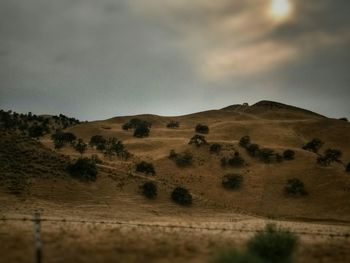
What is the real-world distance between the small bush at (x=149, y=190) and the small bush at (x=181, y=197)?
247cm

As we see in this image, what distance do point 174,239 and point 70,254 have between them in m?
6.72

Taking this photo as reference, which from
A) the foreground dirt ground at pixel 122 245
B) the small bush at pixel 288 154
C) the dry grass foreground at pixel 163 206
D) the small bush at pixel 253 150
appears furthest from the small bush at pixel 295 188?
the foreground dirt ground at pixel 122 245

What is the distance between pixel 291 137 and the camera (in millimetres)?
116875

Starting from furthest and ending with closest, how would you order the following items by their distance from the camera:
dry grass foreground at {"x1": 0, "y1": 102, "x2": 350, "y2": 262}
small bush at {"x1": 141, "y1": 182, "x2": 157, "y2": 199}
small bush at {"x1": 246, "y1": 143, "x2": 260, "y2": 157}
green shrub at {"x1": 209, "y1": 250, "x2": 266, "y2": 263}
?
small bush at {"x1": 246, "y1": 143, "x2": 260, "y2": 157}, small bush at {"x1": 141, "y1": 182, "x2": 157, "y2": 199}, dry grass foreground at {"x1": 0, "y1": 102, "x2": 350, "y2": 262}, green shrub at {"x1": 209, "y1": 250, "x2": 266, "y2": 263}

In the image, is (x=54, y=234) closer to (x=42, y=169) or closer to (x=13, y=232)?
(x=13, y=232)

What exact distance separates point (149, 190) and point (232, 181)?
19.2 metres

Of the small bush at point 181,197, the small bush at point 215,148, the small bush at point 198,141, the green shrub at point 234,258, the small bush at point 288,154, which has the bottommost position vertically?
the small bush at point 181,197

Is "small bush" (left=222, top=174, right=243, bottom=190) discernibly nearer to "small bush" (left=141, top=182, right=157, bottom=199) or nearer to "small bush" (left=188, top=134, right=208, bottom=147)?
"small bush" (left=141, top=182, right=157, bottom=199)

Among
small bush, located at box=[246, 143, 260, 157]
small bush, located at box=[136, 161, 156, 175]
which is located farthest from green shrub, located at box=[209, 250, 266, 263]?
small bush, located at box=[246, 143, 260, 157]

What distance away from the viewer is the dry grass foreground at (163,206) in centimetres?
2072

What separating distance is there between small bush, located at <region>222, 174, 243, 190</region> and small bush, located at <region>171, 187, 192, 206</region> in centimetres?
1535

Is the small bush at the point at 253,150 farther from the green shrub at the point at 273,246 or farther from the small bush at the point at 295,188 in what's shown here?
the green shrub at the point at 273,246

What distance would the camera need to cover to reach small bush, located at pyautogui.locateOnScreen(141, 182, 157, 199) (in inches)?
2136

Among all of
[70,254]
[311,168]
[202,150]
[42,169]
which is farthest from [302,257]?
[202,150]
